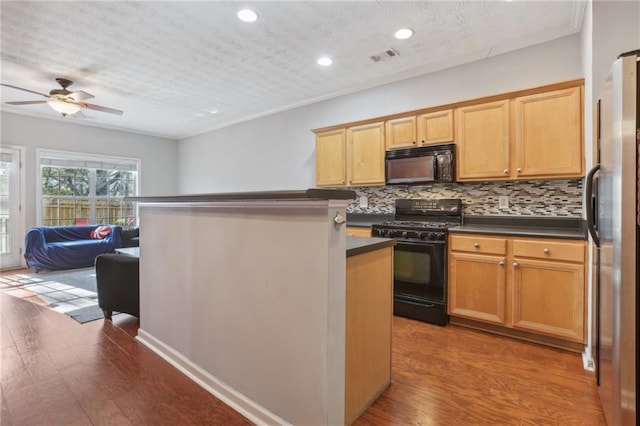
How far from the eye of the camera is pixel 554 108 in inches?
105

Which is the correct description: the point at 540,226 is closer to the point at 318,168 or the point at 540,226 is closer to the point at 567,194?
the point at 567,194

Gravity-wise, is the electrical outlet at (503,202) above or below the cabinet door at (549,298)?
above

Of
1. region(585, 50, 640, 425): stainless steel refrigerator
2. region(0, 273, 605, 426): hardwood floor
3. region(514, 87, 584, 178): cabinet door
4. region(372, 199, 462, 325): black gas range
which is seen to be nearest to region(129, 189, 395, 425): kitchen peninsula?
region(0, 273, 605, 426): hardwood floor

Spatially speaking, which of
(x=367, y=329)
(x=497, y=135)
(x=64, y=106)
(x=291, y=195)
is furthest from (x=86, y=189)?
(x=497, y=135)

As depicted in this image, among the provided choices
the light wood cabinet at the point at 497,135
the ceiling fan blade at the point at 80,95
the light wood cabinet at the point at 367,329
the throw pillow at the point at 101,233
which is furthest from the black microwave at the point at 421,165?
the throw pillow at the point at 101,233

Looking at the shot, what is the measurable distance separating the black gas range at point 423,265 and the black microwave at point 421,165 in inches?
16.4

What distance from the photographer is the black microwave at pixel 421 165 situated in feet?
10.6

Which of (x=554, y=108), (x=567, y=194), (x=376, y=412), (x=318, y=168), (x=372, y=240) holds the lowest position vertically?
(x=376, y=412)

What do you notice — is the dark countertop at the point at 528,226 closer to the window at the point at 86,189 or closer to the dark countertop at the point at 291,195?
the dark countertop at the point at 291,195

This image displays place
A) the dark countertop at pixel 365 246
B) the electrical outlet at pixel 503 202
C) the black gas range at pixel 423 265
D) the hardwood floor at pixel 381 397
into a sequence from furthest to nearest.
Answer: the electrical outlet at pixel 503 202, the black gas range at pixel 423 265, the hardwood floor at pixel 381 397, the dark countertop at pixel 365 246

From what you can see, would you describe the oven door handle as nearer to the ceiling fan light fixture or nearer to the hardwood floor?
the hardwood floor

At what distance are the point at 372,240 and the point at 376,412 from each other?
95 centimetres

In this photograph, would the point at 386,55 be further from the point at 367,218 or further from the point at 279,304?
the point at 279,304

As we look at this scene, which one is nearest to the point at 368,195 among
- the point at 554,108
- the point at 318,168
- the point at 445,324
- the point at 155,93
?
the point at 318,168
